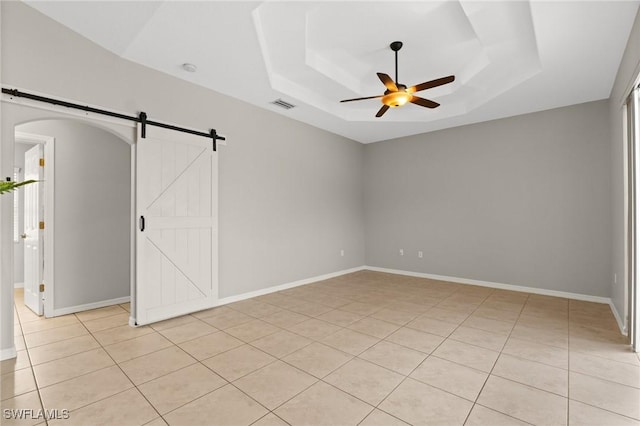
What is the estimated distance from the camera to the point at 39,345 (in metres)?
2.93

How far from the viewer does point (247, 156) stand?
4.71 m

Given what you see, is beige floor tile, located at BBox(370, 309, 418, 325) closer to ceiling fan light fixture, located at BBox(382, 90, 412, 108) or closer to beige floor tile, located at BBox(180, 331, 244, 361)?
beige floor tile, located at BBox(180, 331, 244, 361)

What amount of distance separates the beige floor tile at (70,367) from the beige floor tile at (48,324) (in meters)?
1.09

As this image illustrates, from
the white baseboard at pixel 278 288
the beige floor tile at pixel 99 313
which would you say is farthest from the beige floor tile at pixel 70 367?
the white baseboard at pixel 278 288

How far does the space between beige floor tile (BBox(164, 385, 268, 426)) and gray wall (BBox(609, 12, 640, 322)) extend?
4.02 metres

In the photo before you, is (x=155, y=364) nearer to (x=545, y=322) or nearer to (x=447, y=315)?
(x=447, y=315)

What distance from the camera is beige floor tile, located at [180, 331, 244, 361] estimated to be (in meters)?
2.79

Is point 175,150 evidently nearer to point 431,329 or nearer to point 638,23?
point 431,329

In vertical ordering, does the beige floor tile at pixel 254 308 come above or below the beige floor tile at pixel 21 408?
below

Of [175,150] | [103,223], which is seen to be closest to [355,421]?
[175,150]

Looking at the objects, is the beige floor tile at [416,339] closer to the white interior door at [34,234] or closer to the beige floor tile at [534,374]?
the beige floor tile at [534,374]

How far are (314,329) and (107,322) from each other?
98.0 inches

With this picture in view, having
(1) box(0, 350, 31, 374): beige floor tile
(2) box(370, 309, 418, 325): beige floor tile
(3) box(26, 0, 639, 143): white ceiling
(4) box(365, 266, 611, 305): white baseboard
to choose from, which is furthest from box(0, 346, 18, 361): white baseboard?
(4) box(365, 266, 611, 305): white baseboard

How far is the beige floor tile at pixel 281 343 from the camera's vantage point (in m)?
2.83
